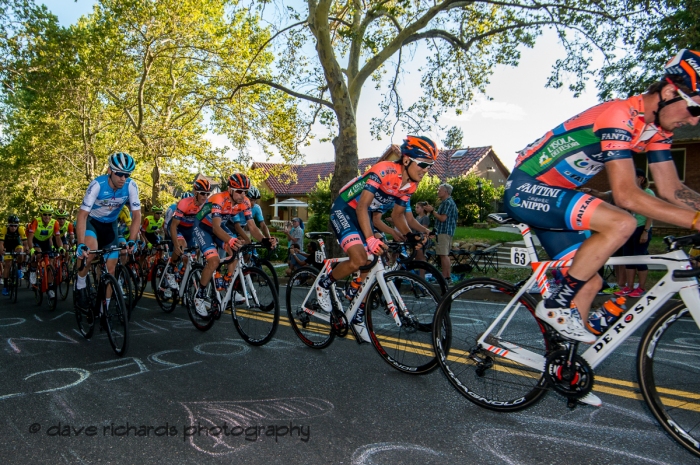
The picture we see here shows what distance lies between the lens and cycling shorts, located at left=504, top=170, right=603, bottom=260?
297cm

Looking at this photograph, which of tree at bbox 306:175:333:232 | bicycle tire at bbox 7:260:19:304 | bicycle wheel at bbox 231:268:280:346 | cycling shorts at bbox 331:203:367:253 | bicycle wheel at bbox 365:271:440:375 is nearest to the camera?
bicycle wheel at bbox 365:271:440:375

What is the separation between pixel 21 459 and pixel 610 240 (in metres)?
3.74

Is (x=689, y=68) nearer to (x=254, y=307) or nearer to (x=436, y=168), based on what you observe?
(x=254, y=307)

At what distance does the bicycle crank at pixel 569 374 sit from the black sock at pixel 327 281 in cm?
248

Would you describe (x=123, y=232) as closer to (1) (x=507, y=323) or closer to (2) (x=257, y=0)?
(2) (x=257, y=0)

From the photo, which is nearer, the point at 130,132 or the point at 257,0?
the point at 257,0

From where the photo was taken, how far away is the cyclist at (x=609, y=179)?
2.70 metres

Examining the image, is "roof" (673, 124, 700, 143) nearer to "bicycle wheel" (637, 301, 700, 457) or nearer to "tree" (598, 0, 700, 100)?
"tree" (598, 0, 700, 100)

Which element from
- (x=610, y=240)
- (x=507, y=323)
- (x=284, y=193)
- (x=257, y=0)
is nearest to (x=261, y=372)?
(x=507, y=323)

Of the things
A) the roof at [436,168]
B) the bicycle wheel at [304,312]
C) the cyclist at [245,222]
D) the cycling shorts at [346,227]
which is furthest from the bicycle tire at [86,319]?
the roof at [436,168]

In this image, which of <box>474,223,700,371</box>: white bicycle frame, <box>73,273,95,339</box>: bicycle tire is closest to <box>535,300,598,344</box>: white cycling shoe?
<box>474,223,700,371</box>: white bicycle frame

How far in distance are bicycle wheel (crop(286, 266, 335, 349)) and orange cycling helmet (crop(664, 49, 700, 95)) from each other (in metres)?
3.72

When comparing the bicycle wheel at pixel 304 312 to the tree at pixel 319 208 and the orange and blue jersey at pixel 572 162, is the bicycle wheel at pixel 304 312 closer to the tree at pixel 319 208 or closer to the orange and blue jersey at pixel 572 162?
the orange and blue jersey at pixel 572 162

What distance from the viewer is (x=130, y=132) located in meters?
29.9
